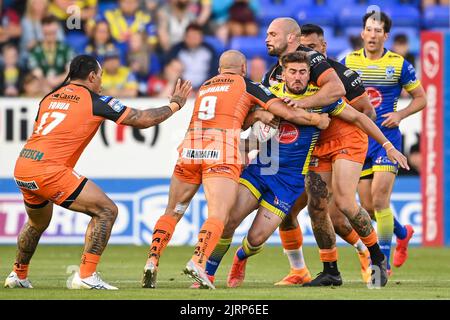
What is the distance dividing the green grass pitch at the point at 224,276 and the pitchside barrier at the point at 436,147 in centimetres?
57

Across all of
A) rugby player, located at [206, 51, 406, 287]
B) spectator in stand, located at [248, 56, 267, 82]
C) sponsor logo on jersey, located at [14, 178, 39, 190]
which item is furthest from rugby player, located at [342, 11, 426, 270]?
spectator in stand, located at [248, 56, 267, 82]

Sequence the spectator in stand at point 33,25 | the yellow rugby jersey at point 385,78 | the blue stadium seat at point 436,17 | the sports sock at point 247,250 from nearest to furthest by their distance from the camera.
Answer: the sports sock at point 247,250 < the yellow rugby jersey at point 385,78 < the spectator in stand at point 33,25 < the blue stadium seat at point 436,17

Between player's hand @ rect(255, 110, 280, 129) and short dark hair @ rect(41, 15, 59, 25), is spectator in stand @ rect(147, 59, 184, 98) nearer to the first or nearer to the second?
short dark hair @ rect(41, 15, 59, 25)

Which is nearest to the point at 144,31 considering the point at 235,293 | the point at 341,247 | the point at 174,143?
the point at 174,143

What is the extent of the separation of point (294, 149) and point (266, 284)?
57.7 inches

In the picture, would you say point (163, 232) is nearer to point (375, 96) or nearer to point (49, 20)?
point (375, 96)

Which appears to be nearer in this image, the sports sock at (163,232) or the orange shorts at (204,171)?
the orange shorts at (204,171)

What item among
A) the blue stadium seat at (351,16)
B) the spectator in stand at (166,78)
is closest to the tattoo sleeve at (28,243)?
the spectator in stand at (166,78)

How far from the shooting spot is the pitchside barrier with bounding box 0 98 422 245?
1703 centimetres

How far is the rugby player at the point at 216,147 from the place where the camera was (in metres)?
10.1

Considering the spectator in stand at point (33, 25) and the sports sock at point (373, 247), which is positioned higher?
the spectator in stand at point (33, 25)

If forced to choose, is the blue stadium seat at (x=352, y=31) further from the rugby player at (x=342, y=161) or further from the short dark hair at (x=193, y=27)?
the rugby player at (x=342, y=161)

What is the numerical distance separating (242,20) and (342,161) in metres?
10.4

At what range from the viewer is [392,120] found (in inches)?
491
